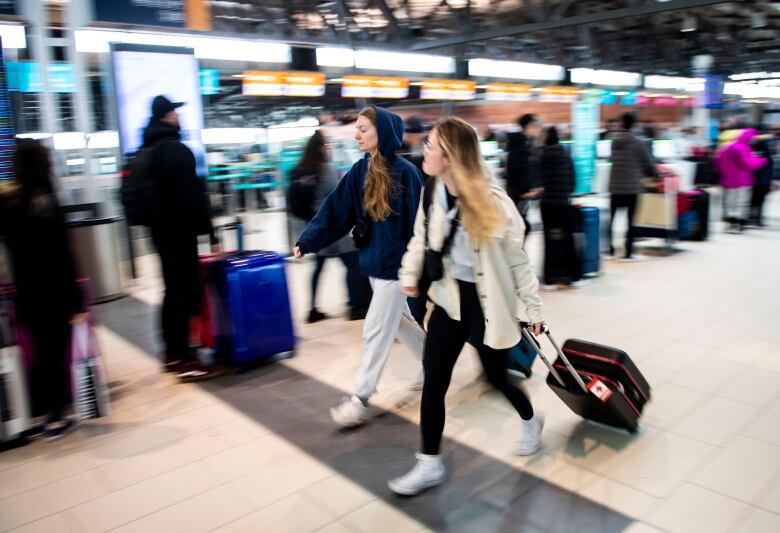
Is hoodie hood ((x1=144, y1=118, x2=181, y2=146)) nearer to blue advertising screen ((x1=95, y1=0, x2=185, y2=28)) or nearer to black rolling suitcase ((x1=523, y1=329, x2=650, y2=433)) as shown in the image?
blue advertising screen ((x1=95, y1=0, x2=185, y2=28))

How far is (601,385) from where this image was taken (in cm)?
297

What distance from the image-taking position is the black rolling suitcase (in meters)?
2.96

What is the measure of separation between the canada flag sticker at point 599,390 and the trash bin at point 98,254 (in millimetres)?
4688

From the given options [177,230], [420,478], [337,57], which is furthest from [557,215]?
[337,57]

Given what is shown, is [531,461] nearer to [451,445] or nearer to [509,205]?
[451,445]

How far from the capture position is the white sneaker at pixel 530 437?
114 inches

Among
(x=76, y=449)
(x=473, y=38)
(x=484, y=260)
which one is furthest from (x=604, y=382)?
(x=473, y=38)

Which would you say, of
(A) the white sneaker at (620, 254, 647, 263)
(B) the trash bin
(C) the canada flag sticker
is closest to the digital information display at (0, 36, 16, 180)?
(B) the trash bin

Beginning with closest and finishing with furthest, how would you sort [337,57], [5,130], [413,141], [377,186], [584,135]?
[377,186] < [5,130] < [413,141] < [337,57] < [584,135]

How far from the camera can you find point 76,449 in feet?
10.3

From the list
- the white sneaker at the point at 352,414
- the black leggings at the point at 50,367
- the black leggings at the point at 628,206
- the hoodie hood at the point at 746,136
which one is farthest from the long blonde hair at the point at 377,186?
the hoodie hood at the point at 746,136

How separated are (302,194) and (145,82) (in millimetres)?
1933

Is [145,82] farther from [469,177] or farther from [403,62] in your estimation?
[403,62]

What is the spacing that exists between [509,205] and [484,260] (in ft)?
0.85
